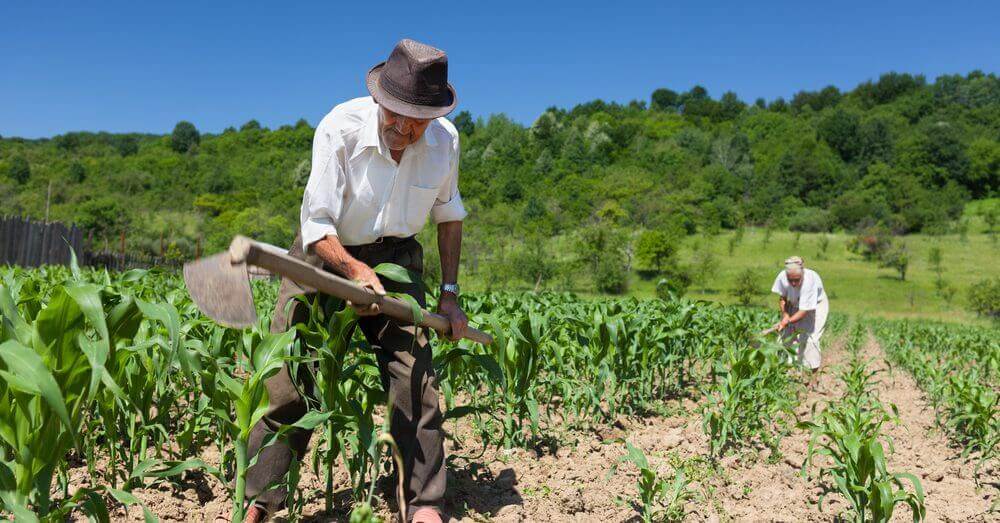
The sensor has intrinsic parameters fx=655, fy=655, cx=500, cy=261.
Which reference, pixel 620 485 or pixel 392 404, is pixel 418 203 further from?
pixel 620 485

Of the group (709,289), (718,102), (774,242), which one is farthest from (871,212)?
(718,102)

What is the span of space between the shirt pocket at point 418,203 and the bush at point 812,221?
65107 mm

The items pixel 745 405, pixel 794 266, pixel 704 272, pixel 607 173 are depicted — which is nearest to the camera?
pixel 745 405

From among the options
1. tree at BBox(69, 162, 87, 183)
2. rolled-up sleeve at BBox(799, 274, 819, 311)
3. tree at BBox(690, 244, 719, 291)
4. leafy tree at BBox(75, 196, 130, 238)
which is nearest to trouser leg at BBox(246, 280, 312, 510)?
rolled-up sleeve at BBox(799, 274, 819, 311)

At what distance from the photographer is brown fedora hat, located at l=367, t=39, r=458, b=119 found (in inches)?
94.4

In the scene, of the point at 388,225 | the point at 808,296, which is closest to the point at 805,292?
the point at 808,296

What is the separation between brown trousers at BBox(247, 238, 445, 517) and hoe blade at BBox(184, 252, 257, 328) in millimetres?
457

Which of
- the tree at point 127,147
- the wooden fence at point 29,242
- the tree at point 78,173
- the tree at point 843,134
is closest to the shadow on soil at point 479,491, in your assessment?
the wooden fence at point 29,242

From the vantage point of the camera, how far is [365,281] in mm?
2340

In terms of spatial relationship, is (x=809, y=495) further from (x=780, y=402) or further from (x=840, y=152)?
(x=840, y=152)

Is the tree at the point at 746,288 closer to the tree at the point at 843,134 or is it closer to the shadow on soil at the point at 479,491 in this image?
the shadow on soil at the point at 479,491

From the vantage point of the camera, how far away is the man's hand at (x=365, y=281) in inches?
91.7

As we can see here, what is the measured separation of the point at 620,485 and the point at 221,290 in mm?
2256

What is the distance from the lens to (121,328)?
6.19ft
